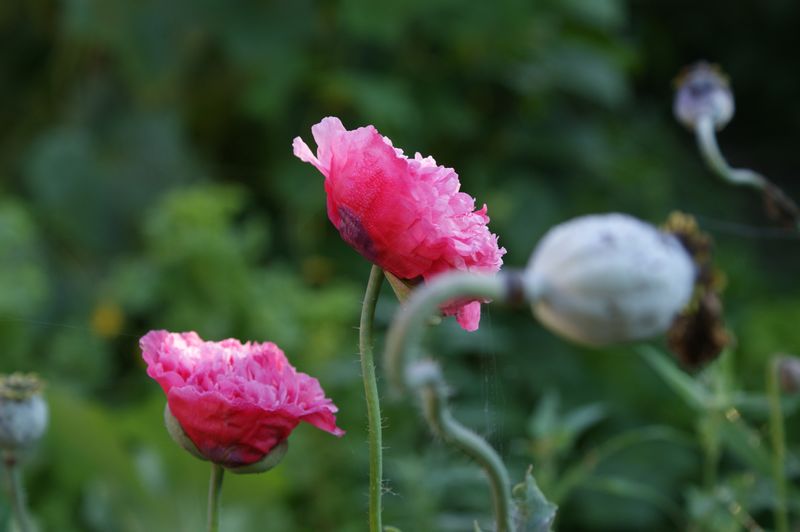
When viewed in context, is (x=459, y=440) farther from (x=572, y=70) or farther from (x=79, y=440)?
(x=572, y=70)

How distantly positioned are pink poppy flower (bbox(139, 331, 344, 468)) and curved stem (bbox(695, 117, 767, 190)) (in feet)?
0.84

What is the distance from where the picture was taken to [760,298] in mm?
2404

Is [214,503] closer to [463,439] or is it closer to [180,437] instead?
[180,437]

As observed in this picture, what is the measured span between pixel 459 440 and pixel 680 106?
A: 0.42 m

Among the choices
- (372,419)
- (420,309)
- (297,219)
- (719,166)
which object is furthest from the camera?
(297,219)

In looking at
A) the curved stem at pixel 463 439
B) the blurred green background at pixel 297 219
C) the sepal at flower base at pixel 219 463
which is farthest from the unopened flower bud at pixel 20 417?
the blurred green background at pixel 297 219

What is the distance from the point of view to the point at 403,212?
349 millimetres

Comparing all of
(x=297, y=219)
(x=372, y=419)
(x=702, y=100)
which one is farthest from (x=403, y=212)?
→ (x=297, y=219)

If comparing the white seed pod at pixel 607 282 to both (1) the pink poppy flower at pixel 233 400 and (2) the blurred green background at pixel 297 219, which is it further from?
(2) the blurred green background at pixel 297 219

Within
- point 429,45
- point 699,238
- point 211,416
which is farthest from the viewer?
point 429,45

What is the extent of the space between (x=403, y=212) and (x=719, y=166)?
0.24 metres

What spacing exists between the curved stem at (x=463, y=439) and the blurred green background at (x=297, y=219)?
1.96 ft

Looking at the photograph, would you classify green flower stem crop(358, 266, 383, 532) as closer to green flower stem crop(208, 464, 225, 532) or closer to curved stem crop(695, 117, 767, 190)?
green flower stem crop(208, 464, 225, 532)

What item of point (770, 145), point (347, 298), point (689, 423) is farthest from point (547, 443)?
point (770, 145)
